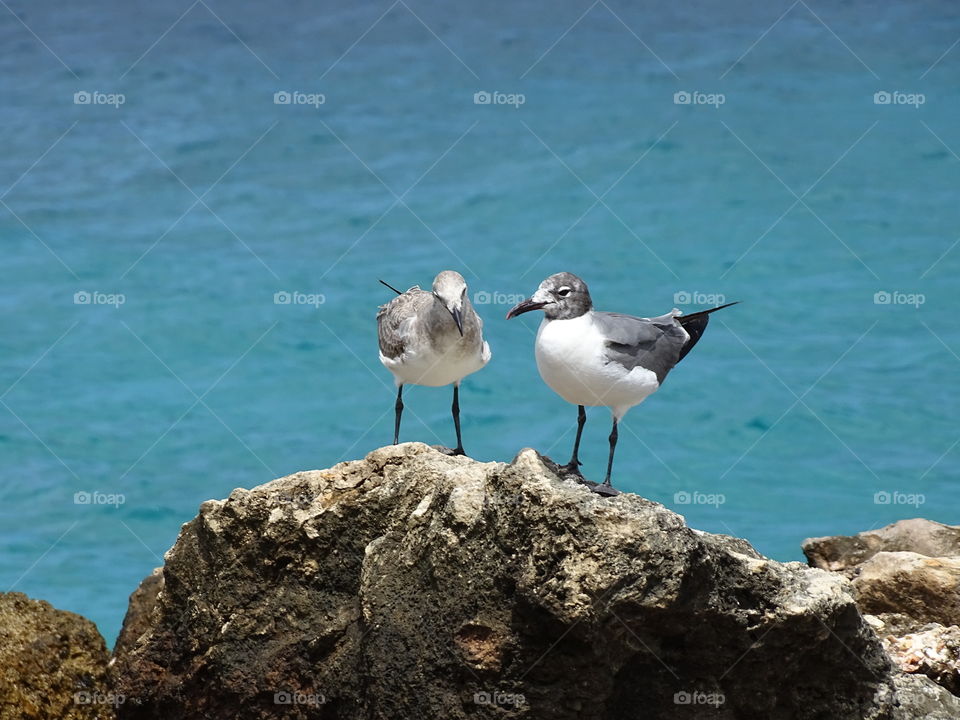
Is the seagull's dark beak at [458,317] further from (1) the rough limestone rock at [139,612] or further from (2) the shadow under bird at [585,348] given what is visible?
(1) the rough limestone rock at [139,612]

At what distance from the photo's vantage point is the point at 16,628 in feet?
14.9

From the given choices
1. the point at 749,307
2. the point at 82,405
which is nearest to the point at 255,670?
the point at 82,405

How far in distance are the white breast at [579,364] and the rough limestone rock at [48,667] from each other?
193 centimetres

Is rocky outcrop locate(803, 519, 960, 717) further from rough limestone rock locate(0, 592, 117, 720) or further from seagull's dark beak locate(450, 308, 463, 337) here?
rough limestone rock locate(0, 592, 117, 720)

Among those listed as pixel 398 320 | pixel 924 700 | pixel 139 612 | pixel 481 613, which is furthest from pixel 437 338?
pixel 924 700

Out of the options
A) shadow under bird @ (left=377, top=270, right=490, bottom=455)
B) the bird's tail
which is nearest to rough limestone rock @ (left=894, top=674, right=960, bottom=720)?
the bird's tail

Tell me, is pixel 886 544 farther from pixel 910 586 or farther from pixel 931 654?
pixel 931 654

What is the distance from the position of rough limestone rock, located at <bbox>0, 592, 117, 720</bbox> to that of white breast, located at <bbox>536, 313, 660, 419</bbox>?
76.0 inches

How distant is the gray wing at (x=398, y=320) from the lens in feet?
17.9

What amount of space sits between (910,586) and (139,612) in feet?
9.58

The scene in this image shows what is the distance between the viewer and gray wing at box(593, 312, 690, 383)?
174 inches

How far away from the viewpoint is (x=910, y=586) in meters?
4.93

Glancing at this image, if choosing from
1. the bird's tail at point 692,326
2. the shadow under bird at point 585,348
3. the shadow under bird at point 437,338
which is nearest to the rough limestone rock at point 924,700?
the shadow under bird at point 585,348

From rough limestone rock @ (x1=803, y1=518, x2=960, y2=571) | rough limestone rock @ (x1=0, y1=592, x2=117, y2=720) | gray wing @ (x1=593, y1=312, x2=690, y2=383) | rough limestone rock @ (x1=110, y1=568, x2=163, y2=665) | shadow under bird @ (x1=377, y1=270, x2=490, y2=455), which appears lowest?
rough limestone rock @ (x1=0, y1=592, x2=117, y2=720)
